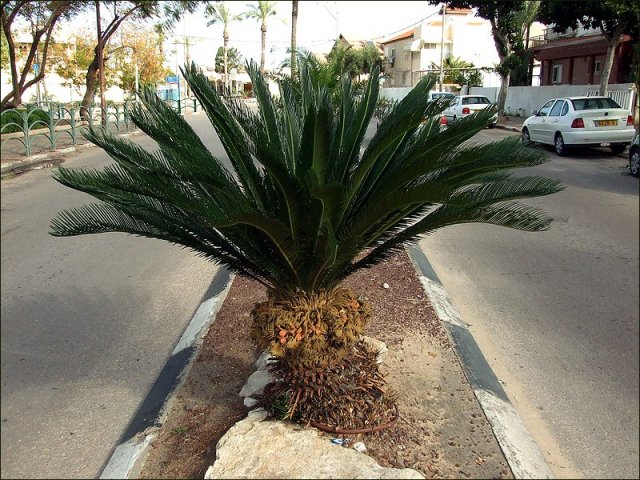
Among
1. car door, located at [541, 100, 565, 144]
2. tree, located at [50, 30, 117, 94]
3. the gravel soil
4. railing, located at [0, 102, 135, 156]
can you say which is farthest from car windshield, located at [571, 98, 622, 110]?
tree, located at [50, 30, 117, 94]

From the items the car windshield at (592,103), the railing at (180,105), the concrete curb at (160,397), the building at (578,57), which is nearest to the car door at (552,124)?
the car windshield at (592,103)

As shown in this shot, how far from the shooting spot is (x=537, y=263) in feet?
18.5

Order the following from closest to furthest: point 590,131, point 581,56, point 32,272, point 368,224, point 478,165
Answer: point 32,272
point 368,224
point 478,165
point 581,56
point 590,131

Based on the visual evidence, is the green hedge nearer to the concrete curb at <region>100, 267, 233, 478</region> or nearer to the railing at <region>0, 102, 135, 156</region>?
the railing at <region>0, 102, 135, 156</region>

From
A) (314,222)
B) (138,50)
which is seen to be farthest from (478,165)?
(138,50)

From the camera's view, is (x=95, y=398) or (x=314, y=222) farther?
(x=95, y=398)

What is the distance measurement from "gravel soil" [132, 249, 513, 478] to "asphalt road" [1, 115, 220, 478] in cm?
33

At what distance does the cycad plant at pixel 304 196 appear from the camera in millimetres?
2928

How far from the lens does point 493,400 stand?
377 cm

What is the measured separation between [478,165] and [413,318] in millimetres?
2386

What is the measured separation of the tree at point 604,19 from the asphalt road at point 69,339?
424 centimetres

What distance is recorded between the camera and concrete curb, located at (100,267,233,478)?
305 cm

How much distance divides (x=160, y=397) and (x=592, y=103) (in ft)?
43.7

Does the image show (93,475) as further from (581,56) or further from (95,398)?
(581,56)
